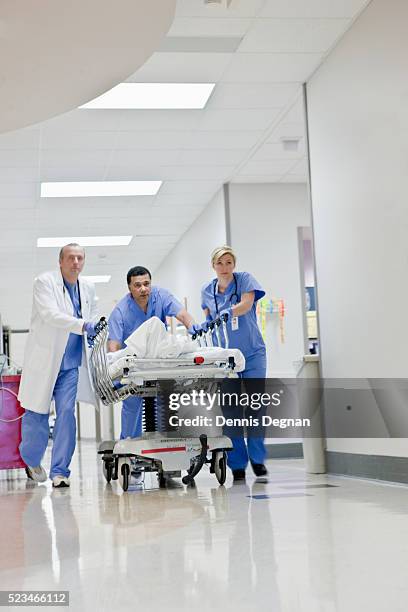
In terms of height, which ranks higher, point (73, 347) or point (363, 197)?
point (363, 197)

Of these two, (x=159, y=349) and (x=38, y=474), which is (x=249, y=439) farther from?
(x=38, y=474)

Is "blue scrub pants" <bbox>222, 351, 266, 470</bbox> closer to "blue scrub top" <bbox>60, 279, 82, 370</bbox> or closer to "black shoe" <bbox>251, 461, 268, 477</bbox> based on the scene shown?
"black shoe" <bbox>251, 461, 268, 477</bbox>

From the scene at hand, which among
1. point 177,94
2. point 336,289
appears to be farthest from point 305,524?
point 177,94

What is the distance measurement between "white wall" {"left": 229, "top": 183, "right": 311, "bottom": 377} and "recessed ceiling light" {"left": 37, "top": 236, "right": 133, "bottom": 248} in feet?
8.42

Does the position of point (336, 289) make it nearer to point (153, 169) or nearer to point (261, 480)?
point (261, 480)

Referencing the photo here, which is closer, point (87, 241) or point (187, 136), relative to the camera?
point (187, 136)

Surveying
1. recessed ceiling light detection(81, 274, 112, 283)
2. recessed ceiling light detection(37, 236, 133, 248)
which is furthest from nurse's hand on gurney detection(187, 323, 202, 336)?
recessed ceiling light detection(81, 274, 112, 283)

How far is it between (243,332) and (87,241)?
591 cm

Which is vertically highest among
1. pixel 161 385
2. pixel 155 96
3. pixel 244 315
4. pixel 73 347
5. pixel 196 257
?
pixel 155 96

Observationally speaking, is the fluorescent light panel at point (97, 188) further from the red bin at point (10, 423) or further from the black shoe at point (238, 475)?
the black shoe at point (238, 475)

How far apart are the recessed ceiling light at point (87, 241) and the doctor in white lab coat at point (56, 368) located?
5175mm

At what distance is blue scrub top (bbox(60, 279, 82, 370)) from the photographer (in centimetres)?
522

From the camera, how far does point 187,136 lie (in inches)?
273

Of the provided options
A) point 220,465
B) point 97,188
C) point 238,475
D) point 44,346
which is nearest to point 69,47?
point 44,346
